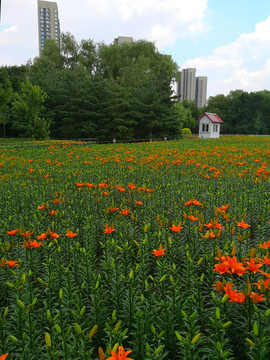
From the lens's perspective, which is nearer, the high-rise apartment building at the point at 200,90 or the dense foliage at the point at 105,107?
the dense foliage at the point at 105,107

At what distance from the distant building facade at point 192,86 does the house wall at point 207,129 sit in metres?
113

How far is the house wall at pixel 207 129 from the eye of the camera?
154 feet

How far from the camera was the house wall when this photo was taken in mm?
46812

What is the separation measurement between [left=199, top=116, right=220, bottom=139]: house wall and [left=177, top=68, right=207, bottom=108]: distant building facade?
113 meters

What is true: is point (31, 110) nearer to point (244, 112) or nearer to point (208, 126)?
point (208, 126)

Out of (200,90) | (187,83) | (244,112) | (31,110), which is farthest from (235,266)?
(200,90)

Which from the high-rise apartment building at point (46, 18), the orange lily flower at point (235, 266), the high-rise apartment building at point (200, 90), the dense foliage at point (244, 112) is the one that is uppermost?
the high-rise apartment building at point (46, 18)

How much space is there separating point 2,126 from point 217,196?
1585 inches

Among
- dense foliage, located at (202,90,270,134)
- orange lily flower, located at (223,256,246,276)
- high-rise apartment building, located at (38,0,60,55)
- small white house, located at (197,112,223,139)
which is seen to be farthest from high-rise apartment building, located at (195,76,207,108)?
orange lily flower, located at (223,256,246,276)

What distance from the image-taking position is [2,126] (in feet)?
130

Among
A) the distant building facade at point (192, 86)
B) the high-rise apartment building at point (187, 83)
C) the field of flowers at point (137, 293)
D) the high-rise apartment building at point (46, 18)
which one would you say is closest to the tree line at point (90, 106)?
the field of flowers at point (137, 293)

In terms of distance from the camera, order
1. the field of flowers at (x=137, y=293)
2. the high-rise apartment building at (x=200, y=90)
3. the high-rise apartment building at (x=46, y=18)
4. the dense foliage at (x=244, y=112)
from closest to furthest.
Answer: the field of flowers at (x=137, y=293)
the dense foliage at (x=244, y=112)
the high-rise apartment building at (x=46, y=18)
the high-rise apartment building at (x=200, y=90)

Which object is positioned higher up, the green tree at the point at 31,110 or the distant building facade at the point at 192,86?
the distant building facade at the point at 192,86

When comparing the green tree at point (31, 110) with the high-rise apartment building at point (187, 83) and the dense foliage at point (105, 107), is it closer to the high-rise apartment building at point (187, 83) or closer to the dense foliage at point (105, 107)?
the dense foliage at point (105, 107)
